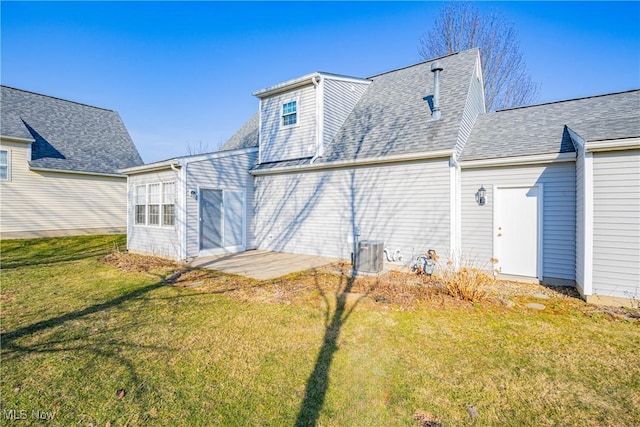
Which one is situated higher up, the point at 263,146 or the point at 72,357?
the point at 263,146

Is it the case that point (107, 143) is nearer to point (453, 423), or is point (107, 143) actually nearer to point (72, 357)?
point (72, 357)

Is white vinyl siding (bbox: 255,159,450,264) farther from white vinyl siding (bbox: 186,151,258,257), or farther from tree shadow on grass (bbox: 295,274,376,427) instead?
tree shadow on grass (bbox: 295,274,376,427)

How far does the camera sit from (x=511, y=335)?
14.1 ft

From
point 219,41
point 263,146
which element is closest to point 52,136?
point 219,41

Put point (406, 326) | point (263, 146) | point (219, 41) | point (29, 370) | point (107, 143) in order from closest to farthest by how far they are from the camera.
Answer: point (29, 370), point (406, 326), point (263, 146), point (219, 41), point (107, 143)

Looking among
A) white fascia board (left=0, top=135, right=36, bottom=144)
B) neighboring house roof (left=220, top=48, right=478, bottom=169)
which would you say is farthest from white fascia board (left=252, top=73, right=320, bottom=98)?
white fascia board (left=0, top=135, right=36, bottom=144)

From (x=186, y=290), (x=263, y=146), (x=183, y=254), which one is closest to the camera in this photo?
(x=186, y=290)

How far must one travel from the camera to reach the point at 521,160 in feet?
23.4

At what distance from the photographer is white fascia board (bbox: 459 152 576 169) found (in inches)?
264

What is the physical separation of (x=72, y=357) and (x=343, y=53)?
16.5 m

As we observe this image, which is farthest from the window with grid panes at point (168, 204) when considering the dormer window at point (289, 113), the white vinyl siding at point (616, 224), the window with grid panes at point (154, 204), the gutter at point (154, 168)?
the white vinyl siding at point (616, 224)

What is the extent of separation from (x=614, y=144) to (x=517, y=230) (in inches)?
103

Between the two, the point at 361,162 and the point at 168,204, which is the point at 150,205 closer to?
the point at 168,204
